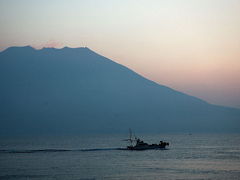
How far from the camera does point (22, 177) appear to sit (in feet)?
152

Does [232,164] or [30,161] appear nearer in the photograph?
[232,164]

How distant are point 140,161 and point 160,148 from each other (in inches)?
1130

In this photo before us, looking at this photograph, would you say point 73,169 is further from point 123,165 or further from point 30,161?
point 30,161

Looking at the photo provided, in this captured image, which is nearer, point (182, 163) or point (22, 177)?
point (22, 177)

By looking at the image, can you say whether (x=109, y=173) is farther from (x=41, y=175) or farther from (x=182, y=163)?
(x=182, y=163)

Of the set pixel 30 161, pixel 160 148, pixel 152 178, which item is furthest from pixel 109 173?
pixel 160 148

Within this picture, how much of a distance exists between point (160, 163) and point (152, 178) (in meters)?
14.6

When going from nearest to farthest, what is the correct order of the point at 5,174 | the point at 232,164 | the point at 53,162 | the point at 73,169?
the point at 5,174 → the point at 73,169 → the point at 232,164 → the point at 53,162

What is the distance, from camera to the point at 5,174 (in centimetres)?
4825

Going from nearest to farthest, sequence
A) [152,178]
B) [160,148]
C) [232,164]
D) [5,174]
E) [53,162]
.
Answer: [152,178]
[5,174]
[232,164]
[53,162]
[160,148]

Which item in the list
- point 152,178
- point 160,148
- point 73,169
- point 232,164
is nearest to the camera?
point 152,178

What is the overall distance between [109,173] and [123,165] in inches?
329

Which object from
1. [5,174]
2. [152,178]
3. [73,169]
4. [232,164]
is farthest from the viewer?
[232,164]

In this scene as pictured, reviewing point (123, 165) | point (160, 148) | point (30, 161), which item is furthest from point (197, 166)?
point (160, 148)
